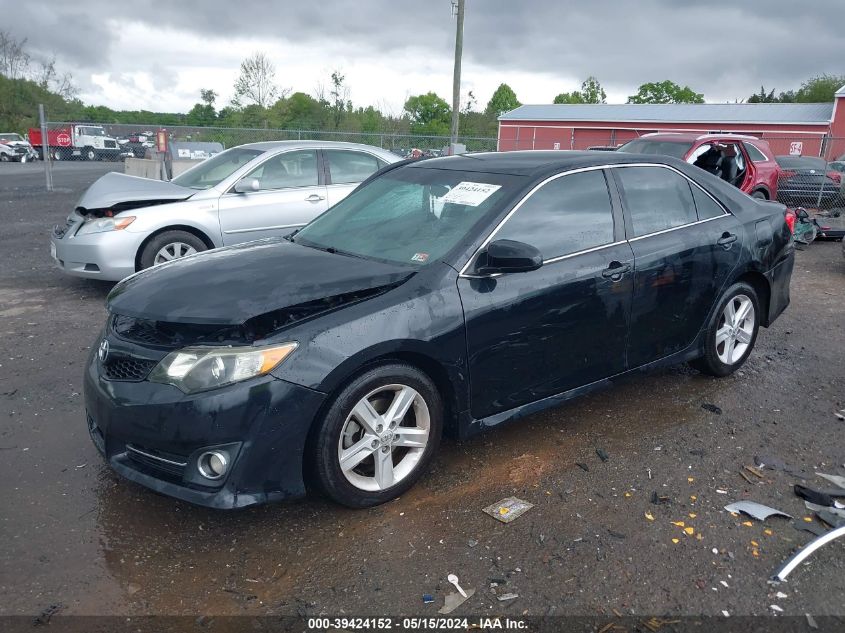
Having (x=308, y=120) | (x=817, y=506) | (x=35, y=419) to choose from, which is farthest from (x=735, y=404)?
(x=308, y=120)

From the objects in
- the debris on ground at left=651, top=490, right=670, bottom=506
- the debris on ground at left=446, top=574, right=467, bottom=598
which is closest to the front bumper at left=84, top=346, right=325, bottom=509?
the debris on ground at left=446, top=574, right=467, bottom=598

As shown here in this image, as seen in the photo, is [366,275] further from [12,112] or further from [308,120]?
[12,112]

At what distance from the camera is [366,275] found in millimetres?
3449

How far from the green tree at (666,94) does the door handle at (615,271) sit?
349 feet

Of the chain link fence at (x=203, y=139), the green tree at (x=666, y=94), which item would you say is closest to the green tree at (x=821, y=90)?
the green tree at (x=666, y=94)

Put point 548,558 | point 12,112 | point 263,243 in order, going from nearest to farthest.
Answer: point 548,558 < point 263,243 < point 12,112

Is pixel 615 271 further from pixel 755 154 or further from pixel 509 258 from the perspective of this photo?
pixel 755 154

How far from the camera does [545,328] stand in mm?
3754

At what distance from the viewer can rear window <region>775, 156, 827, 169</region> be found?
53.3 ft

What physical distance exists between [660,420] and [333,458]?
7.70ft

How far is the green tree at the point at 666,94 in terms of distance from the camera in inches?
4001

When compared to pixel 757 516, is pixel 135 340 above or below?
above

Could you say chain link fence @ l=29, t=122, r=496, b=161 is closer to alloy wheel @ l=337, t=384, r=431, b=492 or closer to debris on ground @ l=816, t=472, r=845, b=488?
alloy wheel @ l=337, t=384, r=431, b=492

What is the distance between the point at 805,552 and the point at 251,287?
275 centimetres
